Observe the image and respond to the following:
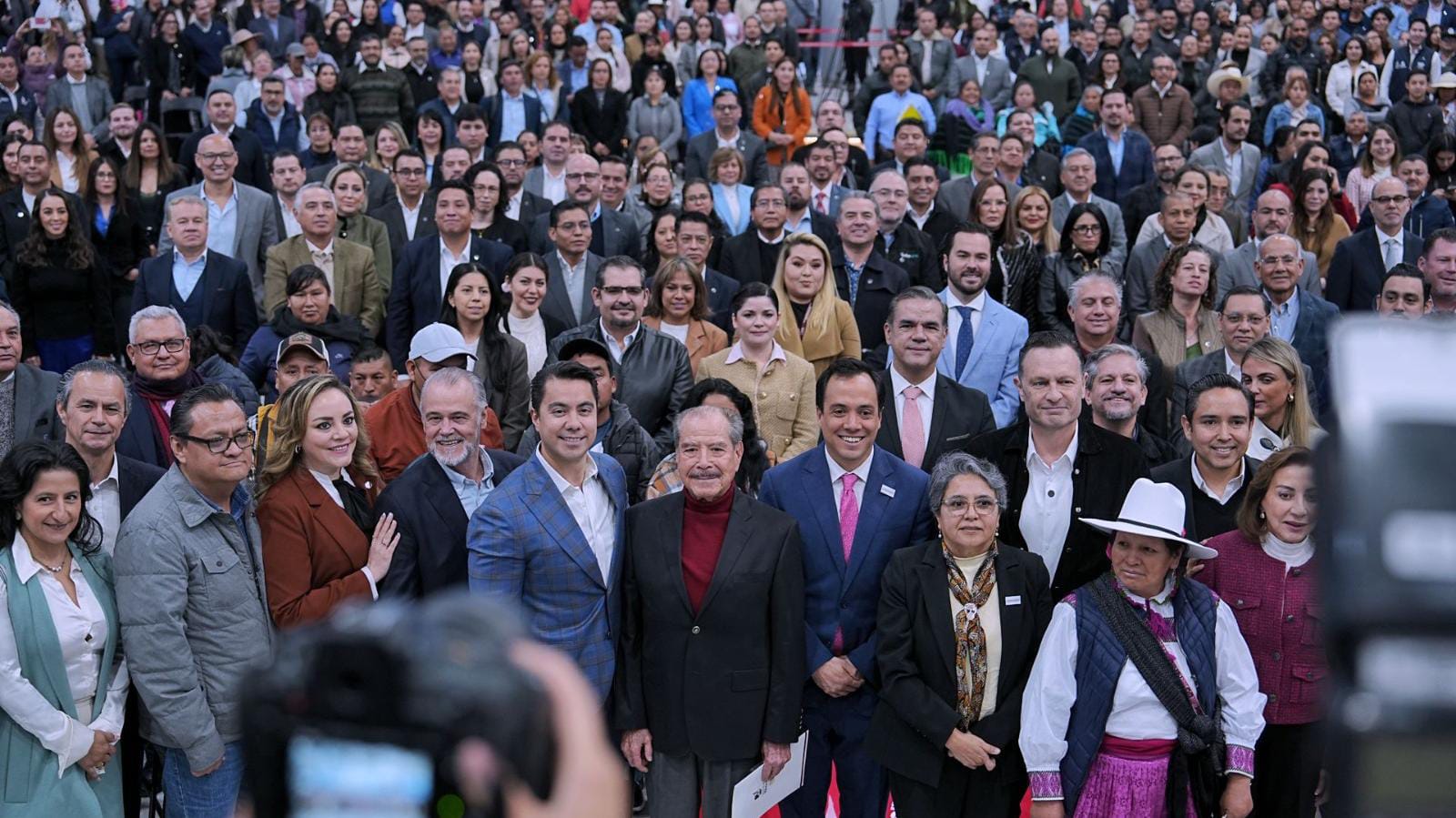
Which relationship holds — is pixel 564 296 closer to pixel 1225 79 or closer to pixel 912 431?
pixel 912 431

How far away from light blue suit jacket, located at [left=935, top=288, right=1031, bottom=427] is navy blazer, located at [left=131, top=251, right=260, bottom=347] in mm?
3391

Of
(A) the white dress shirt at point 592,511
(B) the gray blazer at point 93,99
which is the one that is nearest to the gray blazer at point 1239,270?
(A) the white dress shirt at point 592,511

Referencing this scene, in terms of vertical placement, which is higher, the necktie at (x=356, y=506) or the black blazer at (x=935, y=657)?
the necktie at (x=356, y=506)

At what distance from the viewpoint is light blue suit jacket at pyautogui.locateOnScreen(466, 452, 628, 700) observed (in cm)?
432

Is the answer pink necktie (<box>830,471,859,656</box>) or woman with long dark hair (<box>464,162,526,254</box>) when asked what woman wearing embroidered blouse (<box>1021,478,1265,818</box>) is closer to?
pink necktie (<box>830,471,859,656</box>)

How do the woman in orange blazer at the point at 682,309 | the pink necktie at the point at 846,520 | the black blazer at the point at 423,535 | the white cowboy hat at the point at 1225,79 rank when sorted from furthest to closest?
1. the white cowboy hat at the point at 1225,79
2. the woman in orange blazer at the point at 682,309
3. the pink necktie at the point at 846,520
4. the black blazer at the point at 423,535

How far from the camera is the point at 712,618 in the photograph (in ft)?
14.4

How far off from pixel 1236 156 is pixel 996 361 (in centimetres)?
526

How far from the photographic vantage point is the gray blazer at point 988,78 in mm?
12953

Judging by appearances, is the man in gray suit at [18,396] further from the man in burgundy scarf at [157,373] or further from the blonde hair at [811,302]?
the blonde hair at [811,302]

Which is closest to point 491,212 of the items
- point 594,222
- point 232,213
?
point 594,222

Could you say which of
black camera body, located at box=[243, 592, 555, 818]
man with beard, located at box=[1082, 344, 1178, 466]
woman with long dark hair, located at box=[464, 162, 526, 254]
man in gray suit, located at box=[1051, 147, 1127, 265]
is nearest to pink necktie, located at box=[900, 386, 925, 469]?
man with beard, located at box=[1082, 344, 1178, 466]

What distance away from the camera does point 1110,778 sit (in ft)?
13.3

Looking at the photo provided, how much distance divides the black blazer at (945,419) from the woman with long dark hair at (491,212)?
3272 mm
